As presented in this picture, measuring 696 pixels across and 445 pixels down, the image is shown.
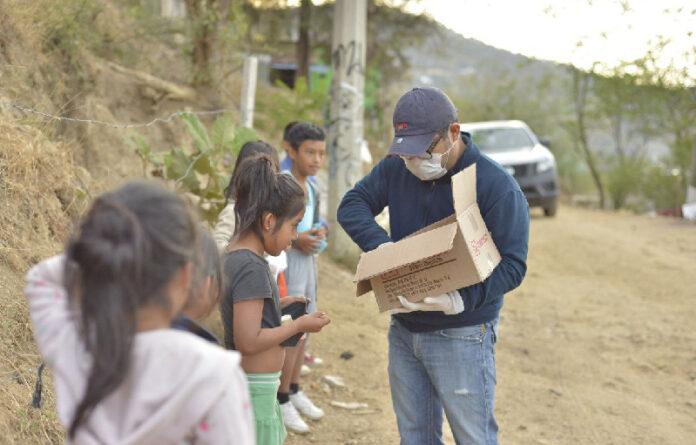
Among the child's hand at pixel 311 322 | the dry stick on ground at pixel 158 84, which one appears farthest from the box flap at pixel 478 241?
the dry stick on ground at pixel 158 84

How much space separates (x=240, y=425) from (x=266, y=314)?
113 centimetres

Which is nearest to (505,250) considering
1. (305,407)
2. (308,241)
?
(308,241)

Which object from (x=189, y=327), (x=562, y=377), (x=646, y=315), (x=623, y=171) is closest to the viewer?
(x=189, y=327)

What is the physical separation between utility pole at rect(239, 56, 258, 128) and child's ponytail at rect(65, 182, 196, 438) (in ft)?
18.2

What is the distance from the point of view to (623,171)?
874 inches

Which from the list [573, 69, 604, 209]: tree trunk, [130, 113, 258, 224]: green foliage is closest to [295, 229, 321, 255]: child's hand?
[130, 113, 258, 224]: green foliage

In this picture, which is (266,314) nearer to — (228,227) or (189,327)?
(189,327)

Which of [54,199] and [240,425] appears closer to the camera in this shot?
[240,425]

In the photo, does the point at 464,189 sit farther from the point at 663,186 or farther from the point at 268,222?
the point at 663,186

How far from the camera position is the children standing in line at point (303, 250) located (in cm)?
455

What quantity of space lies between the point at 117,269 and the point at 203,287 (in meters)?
0.29

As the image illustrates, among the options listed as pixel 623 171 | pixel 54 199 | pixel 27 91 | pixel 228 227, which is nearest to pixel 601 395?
pixel 228 227

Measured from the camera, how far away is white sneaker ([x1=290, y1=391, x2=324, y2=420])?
4809 mm

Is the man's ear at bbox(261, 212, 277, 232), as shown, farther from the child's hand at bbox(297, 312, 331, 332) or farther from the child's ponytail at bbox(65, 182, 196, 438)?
the child's ponytail at bbox(65, 182, 196, 438)
